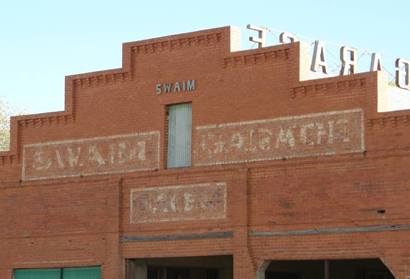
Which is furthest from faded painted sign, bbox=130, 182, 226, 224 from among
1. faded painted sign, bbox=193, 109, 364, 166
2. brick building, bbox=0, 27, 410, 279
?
faded painted sign, bbox=193, 109, 364, 166

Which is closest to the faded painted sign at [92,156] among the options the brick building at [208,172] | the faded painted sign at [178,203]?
the brick building at [208,172]

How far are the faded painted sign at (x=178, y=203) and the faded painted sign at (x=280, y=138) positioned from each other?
893 millimetres

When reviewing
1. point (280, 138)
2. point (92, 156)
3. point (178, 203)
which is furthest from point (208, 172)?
point (92, 156)

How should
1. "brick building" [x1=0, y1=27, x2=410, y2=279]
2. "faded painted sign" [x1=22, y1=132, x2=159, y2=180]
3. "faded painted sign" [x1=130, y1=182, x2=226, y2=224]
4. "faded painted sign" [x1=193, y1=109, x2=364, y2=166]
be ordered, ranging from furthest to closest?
"faded painted sign" [x1=22, y1=132, x2=159, y2=180]
"faded painted sign" [x1=130, y1=182, x2=226, y2=224]
"faded painted sign" [x1=193, y1=109, x2=364, y2=166]
"brick building" [x1=0, y1=27, x2=410, y2=279]

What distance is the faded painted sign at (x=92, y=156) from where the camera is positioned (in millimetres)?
35875

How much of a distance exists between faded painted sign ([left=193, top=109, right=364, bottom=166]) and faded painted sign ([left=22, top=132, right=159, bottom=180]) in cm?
204

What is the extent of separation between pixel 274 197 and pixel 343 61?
6.06 m

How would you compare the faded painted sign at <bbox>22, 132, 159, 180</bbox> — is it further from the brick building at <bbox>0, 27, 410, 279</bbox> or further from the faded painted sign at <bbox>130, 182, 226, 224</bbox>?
the faded painted sign at <bbox>130, 182, 226, 224</bbox>

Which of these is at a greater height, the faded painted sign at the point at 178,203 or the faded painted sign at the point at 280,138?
the faded painted sign at the point at 280,138

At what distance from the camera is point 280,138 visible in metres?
32.6

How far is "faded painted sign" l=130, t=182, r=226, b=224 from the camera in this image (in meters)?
33.7

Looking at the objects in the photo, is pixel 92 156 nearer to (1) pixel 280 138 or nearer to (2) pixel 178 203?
(2) pixel 178 203

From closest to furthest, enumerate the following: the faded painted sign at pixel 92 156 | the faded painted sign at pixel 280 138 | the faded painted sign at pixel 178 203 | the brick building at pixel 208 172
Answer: the brick building at pixel 208 172 → the faded painted sign at pixel 280 138 → the faded painted sign at pixel 178 203 → the faded painted sign at pixel 92 156

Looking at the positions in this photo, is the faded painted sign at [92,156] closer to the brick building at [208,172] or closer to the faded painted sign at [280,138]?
the brick building at [208,172]
